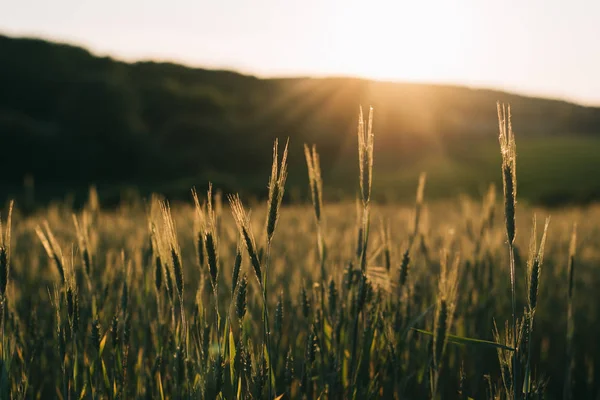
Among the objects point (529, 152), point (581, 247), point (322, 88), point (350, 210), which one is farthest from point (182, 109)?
point (581, 247)

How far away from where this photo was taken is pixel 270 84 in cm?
4056

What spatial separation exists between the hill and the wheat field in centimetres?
1772

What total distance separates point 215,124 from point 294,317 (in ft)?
97.9

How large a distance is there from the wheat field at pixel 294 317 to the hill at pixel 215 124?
58.1 ft

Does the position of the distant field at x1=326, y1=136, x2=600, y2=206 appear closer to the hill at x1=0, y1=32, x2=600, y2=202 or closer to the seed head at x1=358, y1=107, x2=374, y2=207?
the hill at x1=0, y1=32, x2=600, y2=202

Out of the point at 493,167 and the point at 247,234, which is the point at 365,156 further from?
the point at 493,167

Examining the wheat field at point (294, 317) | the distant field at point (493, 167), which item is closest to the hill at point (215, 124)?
the distant field at point (493, 167)

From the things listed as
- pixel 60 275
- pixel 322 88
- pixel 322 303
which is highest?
pixel 322 88

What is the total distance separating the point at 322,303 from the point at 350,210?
5485 millimetres

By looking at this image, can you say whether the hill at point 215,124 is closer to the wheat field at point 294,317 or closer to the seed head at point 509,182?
the wheat field at point 294,317

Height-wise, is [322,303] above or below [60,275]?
below

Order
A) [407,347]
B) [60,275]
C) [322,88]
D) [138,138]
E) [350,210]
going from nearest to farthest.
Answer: [60,275]
[407,347]
[350,210]
[138,138]
[322,88]

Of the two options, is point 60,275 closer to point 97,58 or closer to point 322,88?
point 322,88

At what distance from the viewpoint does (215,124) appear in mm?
30781
